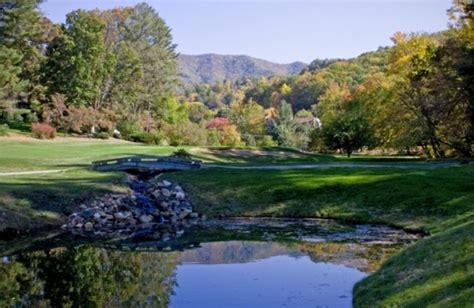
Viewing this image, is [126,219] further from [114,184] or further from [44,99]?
[44,99]

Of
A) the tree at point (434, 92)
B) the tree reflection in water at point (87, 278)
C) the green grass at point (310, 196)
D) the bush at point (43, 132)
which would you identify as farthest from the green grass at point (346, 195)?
the bush at point (43, 132)

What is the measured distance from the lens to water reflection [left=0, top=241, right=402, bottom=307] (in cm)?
1172

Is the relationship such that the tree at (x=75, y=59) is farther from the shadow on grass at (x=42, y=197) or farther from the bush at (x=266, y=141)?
the shadow on grass at (x=42, y=197)

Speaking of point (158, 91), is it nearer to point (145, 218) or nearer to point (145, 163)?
point (145, 163)

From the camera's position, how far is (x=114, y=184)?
2652 cm

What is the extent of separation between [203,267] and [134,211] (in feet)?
30.1

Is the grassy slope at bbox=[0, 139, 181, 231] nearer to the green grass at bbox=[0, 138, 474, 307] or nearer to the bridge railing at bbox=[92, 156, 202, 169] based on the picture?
the green grass at bbox=[0, 138, 474, 307]

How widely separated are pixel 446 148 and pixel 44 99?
161 feet

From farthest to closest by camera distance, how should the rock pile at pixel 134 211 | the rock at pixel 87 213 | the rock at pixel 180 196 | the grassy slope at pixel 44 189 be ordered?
the rock at pixel 180 196
the rock at pixel 87 213
the rock pile at pixel 134 211
the grassy slope at pixel 44 189

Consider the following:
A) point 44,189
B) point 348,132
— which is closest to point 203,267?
point 44,189

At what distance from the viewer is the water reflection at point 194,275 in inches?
461

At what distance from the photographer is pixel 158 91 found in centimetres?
8800

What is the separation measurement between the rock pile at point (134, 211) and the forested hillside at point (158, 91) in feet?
50.5

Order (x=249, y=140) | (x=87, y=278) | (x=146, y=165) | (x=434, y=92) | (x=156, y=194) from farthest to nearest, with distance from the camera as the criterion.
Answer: (x=249, y=140), (x=434, y=92), (x=146, y=165), (x=156, y=194), (x=87, y=278)
